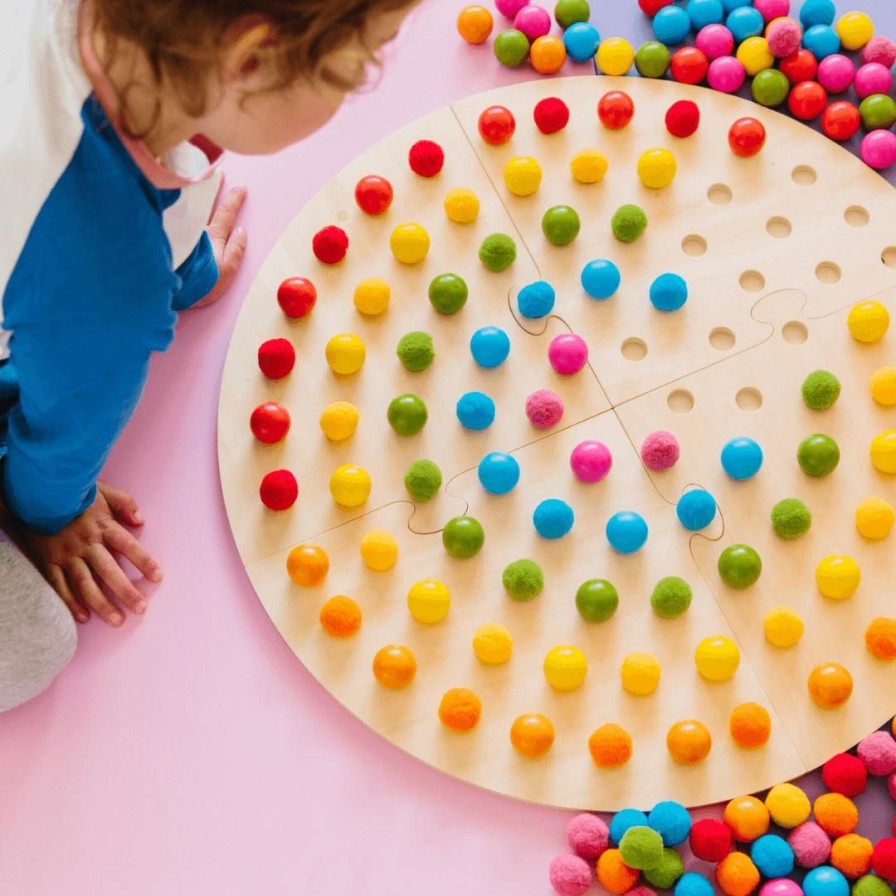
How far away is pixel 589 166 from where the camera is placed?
97 cm

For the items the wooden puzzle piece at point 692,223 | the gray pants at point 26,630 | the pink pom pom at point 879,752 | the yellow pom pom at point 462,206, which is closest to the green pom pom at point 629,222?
the wooden puzzle piece at point 692,223

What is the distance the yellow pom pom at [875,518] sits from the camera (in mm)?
861

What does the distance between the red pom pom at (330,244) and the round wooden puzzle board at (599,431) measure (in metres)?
0.01

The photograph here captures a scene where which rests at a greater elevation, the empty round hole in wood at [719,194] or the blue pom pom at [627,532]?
the empty round hole in wood at [719,194]

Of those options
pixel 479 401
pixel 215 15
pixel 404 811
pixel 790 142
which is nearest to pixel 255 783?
pixel 404 811

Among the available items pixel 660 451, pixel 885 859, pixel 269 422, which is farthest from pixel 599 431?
pixel 885 859

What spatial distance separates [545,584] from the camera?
87 cm

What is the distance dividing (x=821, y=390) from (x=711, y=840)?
35cm

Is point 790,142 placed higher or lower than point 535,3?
lower

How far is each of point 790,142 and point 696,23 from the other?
0.15 meters

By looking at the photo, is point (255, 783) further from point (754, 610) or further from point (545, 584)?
point (754, 610)

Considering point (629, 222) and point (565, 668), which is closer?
point (565, 668)

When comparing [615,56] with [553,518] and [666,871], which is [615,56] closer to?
[553,518]

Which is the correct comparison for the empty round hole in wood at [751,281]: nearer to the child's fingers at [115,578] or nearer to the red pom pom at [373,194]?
the red pom pom at [373,194]
